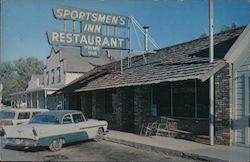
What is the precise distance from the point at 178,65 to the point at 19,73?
6771cm

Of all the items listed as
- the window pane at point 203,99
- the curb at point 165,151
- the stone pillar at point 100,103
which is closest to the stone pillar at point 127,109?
the stone pillar at point 100,103

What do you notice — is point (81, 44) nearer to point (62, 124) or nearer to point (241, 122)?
point (62, 124)

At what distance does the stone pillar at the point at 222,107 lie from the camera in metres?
12.4

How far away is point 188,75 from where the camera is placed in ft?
42.8

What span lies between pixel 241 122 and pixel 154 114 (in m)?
5.56

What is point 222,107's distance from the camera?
1261cm

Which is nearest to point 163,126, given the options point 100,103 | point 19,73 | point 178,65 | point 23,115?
point 178,65

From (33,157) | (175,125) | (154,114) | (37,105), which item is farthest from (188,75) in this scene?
(37,105)

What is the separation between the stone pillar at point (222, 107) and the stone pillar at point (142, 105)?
507 cm

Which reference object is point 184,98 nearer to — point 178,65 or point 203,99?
point 203,99

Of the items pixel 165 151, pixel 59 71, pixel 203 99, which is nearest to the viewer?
pixel 165 151

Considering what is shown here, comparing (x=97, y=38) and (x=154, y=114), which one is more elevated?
(x=97, y=38)

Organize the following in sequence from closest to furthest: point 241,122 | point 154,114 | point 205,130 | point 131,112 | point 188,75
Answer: point 241,122 < point 188,75 < point 205,130 < point 154,114 < point 131,112

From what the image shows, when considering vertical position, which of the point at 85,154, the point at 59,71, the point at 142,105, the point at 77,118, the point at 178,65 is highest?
the point at 59,71
